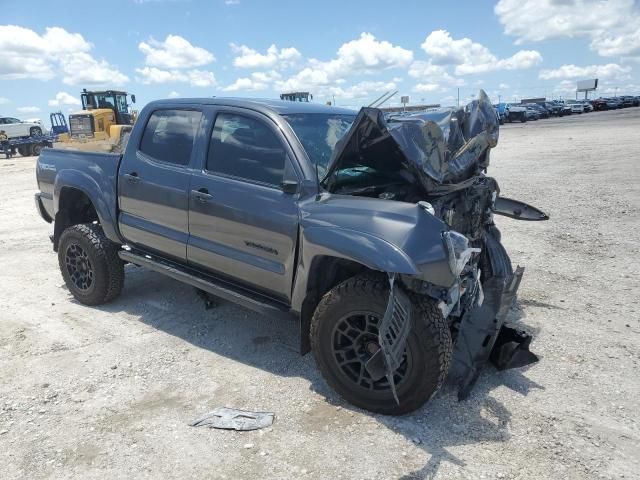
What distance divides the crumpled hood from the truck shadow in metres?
1.43

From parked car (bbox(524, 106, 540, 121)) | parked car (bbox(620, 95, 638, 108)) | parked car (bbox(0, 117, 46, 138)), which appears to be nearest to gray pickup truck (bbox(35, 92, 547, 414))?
parked car (bbox(0, 117, 46, 138))

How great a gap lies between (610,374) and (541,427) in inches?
36.8

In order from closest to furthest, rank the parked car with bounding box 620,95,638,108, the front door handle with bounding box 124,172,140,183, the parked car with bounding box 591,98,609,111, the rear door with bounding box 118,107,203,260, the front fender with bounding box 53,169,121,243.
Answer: the rear door with bounding box 118,107,203,260, the front door handle with bounding box 124,172,140,183, the front fender with bounding box 53,169,121,243, the parked car with bounding box 591,98,609,111, the parked car with bounding box 620,95,638,108

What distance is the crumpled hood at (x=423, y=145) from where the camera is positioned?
Answer: 11.0ft

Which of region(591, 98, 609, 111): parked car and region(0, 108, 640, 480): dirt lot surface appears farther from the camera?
region(591, 98, 609, 111): parked car

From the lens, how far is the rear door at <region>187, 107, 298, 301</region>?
3.53m

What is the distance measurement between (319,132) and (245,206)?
0.87 metres

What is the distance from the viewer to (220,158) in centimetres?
398

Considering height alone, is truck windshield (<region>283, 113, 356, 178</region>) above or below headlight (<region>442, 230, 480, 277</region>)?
above

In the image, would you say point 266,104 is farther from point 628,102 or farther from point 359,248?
point 628,102

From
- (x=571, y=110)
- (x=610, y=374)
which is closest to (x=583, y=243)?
(x=610, y=374)

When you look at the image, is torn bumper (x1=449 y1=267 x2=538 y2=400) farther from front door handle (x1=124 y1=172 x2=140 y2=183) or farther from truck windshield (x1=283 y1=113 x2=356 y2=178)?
front door handle (x1=124 y1=172 x2=140 y2=183)

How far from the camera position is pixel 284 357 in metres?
4.03

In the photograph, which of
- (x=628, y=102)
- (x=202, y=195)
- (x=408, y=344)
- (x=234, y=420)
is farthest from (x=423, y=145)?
(x=628, y=102)
